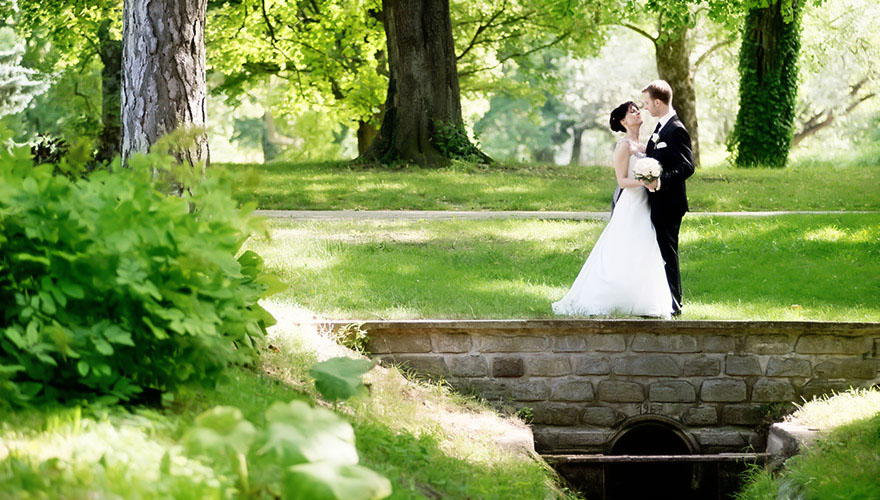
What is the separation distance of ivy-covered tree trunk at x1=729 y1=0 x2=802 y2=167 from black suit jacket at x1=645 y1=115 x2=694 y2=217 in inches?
554

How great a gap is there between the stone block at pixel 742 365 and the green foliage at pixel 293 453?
18.4ft

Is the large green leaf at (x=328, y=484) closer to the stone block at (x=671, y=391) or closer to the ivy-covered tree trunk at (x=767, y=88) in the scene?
the stone block at (x=671, y=391)

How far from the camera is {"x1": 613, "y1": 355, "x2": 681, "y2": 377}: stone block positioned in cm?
821

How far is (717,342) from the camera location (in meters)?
8.22

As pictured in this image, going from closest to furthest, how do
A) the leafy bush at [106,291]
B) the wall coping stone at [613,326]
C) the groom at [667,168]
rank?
the leafy bush at [106,291], the wall coping stone at [613,326], the groom at [667,168]

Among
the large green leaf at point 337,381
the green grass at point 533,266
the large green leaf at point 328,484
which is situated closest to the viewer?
the large green leaf at point 328,484

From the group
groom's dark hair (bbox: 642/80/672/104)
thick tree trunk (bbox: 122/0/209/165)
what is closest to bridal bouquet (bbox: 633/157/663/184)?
groom's dark hair (bbox: 642/80/672/104)

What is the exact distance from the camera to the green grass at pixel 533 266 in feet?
29.4

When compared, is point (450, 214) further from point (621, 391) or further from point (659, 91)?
point (621, 391)

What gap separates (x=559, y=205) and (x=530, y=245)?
301cm

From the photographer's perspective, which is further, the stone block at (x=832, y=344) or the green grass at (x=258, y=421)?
the stone block at (x=832, y=344)

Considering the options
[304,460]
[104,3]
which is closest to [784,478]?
[304,460]

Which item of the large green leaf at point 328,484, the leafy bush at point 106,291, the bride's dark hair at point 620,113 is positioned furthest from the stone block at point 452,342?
the large green leaf at point 328,484

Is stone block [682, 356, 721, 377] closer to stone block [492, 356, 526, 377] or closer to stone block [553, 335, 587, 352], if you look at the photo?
stone block [553, 335, 587, 352]
